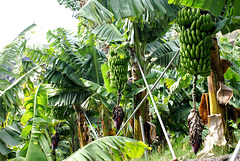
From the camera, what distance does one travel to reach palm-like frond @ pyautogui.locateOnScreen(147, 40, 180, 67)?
4.26 m

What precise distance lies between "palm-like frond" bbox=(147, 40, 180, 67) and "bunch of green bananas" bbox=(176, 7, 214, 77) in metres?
2.05

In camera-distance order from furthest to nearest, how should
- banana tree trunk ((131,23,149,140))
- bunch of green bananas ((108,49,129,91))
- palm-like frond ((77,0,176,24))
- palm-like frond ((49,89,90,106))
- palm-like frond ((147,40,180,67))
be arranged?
palm-like frond ((49,89,90,106)) < palm-like frond ((147,40,180,67)) < banana tree trunk ((131,23,149,140)) < bunch of green bananas ((108,49,129,91)) < palm-like frond ((77,0,176,24))

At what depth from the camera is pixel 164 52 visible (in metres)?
4.50

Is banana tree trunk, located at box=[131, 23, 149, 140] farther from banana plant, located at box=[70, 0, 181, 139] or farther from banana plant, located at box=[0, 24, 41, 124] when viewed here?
banana plant, located at box=[0, 24, 41, 124]

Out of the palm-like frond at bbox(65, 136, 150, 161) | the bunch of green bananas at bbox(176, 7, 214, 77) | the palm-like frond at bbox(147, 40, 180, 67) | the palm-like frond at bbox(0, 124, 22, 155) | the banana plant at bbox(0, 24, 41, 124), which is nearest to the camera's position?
the palm-like frond at bbox(65, 136, 150, 161)

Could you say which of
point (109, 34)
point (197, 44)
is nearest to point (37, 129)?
point (197, 44)

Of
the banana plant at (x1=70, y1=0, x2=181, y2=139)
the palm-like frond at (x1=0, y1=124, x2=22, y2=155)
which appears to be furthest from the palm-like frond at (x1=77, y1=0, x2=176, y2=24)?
the palm-like frond at (x1=0, y1=124, x2=22, y2=155)

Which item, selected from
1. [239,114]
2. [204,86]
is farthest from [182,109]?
[239,114]

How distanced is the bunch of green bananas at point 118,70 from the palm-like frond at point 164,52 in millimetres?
895

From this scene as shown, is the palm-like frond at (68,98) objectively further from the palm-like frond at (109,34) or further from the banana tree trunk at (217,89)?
the banana tree trunk at (217,89)

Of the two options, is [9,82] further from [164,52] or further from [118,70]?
[164,52]

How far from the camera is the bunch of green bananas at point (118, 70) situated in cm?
358

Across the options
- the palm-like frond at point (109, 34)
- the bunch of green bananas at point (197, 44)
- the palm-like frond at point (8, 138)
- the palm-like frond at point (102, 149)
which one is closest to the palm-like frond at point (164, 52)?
the palm-like frond at point (109, 34)

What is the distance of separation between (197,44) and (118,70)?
1.74 meters
